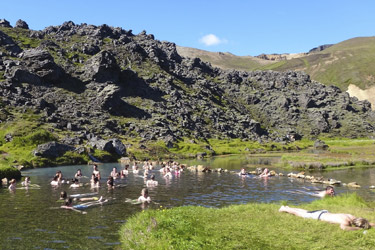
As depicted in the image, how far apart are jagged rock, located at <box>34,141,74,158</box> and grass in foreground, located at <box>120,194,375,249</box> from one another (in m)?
84.6

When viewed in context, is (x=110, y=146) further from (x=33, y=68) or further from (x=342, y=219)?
(x=342, y=219)

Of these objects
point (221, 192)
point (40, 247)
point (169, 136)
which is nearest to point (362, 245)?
point (40, 247)

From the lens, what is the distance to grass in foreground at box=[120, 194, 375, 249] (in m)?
15.8

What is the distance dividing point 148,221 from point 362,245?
11909 mm

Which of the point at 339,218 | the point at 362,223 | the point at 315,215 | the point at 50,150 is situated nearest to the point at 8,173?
the point at 50,150

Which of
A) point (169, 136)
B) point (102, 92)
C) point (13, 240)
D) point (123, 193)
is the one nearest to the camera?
point (13, 240)

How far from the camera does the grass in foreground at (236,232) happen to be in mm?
15766

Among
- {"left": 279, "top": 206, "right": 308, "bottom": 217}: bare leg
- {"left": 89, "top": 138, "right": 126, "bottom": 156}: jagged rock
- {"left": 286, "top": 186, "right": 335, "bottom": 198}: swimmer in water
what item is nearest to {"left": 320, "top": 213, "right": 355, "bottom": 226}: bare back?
{"left": 279, "top": 206, "right": 308, "bottom": 217}: bare leg

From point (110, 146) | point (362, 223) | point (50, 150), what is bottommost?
point (362, 223)

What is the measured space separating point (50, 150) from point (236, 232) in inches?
3617

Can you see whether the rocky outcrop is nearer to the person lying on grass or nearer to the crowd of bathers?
the crowd of bathers

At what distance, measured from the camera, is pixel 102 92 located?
631 feet

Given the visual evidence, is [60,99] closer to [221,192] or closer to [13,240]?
[221,192]

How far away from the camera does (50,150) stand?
9744 centimetres
